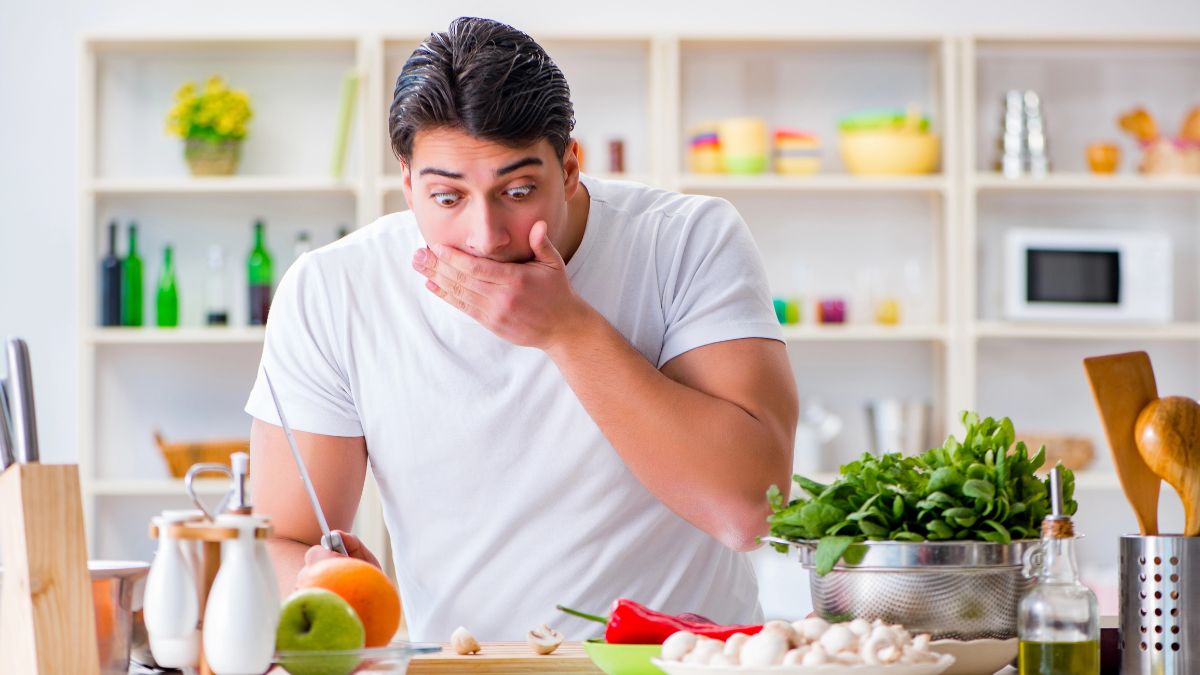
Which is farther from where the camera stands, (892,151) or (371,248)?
(892,151)

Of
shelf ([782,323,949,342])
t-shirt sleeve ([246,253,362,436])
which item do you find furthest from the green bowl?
shelf ([782,323,949,342])

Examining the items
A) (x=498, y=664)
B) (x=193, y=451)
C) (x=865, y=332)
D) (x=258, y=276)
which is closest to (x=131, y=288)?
(x=258, y=276)

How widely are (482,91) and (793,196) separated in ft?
9.59

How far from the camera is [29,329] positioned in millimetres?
4180

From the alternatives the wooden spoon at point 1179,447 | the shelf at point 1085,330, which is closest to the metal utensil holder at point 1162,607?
the wooden spoon at point 1179,447

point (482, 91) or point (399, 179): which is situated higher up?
point (399, 179)

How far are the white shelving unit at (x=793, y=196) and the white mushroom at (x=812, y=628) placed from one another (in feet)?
10.1

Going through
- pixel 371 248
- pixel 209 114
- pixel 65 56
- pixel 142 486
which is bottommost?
pixel 142 486

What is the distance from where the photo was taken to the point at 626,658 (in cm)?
107

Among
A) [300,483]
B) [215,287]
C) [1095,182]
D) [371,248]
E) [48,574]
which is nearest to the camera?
[48,574]

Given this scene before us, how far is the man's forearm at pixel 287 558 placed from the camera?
1.40 m

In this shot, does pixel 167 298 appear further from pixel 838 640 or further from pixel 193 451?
pixel 838 640

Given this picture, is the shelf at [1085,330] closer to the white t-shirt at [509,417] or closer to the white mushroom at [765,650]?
the white t-shirt at [509,417]

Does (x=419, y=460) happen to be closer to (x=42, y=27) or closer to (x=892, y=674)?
(x=892, y=674)
